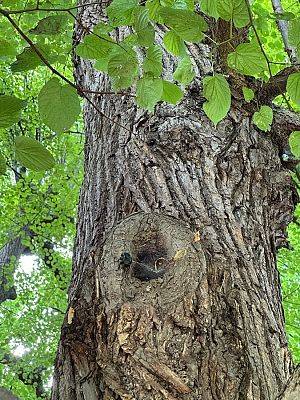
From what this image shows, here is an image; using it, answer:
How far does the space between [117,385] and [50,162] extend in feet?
Answer: 2.17

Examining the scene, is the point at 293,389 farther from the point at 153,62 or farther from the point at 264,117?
the point at 264,117

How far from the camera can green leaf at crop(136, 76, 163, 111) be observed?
124cm

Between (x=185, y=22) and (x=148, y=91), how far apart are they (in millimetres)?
236

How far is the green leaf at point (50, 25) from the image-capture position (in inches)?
44.8

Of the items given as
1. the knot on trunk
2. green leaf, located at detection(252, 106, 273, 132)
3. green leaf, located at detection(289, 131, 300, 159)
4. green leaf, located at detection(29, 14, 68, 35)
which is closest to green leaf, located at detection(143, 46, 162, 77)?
green leaf, located at detection(29, 14, 68, 35)

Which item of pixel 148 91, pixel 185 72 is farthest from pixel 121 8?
pixel 185 72

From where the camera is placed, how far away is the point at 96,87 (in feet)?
8.54

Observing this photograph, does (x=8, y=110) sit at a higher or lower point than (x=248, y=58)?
lower

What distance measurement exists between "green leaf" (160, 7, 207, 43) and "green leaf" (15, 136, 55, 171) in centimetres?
35

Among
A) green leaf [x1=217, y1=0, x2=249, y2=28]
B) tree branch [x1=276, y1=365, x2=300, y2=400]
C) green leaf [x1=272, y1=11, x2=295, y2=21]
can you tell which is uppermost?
green leaf [x1=272, y1=11, x2=295, y2=21]

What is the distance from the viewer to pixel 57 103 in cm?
111

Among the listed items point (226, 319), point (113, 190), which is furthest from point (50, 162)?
point (113, 190)

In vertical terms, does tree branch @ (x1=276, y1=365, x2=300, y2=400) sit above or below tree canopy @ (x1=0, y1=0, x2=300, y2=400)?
below

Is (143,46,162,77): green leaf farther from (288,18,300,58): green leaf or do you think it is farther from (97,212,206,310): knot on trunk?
(97,212,206,310): knot on trunk
